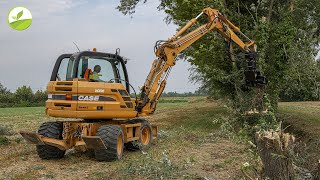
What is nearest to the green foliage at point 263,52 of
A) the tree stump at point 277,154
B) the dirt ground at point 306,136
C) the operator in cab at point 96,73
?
the dirt ground at point 306,136

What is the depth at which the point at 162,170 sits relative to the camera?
8.10 m

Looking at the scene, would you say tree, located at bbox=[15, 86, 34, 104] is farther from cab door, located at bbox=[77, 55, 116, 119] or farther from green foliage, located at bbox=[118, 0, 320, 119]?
cab door, located at bbox=[77, 55, 116, 119]

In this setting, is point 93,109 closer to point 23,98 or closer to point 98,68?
point 98,68

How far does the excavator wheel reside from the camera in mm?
11453

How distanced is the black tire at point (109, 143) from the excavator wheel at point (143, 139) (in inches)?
62.5

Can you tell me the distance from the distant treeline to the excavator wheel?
117 feet

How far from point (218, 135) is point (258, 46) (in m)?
3.99

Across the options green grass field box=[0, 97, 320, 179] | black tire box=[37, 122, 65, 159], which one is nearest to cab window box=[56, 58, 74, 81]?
black tire box=[37, 122, 65, 159]

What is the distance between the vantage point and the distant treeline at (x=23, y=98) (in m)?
45.6

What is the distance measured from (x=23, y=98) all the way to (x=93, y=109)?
3897 centimetres

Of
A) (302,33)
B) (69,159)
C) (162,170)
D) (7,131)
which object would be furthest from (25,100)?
(162,170)

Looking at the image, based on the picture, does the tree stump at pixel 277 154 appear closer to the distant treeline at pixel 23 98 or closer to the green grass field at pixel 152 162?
the green grass field at pixel 152 162

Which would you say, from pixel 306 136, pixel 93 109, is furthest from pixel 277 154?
pixel 306 136

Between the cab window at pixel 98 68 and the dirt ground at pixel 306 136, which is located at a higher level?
the cab window at pixel 98 68
